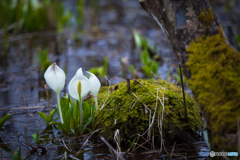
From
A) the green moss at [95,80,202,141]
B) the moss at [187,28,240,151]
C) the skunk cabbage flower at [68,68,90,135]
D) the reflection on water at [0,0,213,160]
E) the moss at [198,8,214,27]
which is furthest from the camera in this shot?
the reflection on water at [0,0,213,160]

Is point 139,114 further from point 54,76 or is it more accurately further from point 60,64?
point 60,64

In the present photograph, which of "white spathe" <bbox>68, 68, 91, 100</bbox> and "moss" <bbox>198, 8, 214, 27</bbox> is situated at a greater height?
"moss" <bbox>198, 8, 214, 27</bbox>

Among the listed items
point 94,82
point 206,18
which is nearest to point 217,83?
point 206,18

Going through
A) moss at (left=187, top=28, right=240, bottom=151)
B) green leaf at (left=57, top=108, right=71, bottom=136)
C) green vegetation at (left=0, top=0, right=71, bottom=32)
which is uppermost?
green vegetation at (left=0, top=0, right=71, bottom=32)

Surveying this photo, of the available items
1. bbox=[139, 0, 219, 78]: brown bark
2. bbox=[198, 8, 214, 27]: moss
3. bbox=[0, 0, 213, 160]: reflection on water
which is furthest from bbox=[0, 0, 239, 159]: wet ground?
bbox=[198, 8, 214, 27]: moss

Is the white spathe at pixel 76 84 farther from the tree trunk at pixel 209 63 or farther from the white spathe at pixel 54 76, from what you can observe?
the tree trunk at pixel 209 63

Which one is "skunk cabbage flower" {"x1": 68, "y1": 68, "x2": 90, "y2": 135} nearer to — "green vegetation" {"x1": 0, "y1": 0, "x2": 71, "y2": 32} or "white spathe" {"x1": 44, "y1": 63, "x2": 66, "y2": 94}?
"white spathe" {"x1": 44, "y1": 63, "x2": 66, "y2": 94}

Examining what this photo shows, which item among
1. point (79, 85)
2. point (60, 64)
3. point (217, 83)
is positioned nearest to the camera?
point (217, 83)

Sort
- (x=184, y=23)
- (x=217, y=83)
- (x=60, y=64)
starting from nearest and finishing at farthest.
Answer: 1. (x=217, y=83)
2. (x=184, y=23)
3. (x=60, y=64)
